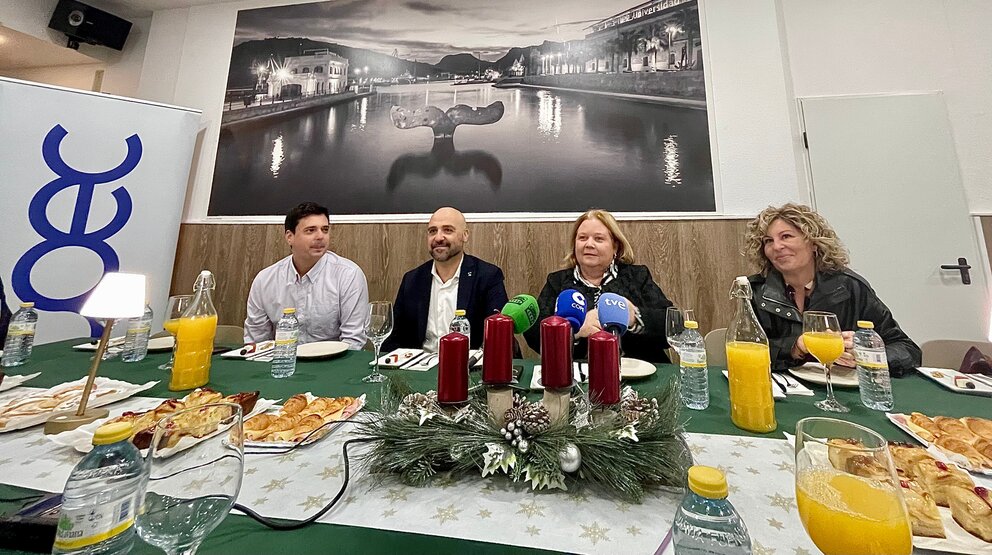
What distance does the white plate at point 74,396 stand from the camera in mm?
612

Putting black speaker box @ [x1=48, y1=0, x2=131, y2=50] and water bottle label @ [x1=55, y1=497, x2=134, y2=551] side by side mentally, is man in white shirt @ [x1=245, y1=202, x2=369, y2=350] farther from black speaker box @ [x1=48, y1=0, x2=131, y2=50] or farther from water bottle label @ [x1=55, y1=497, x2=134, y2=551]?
black speaker box @ [x1=48, y1=0, x2=131, y2=50]

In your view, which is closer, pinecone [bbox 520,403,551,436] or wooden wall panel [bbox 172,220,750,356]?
pinecone [bbox 520,403,551,436]

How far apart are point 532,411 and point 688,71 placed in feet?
8.26

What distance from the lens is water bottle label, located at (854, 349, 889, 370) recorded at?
2.35 ft

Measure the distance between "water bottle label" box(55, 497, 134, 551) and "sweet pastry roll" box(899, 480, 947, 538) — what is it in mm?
807

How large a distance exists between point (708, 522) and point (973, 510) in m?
0.32

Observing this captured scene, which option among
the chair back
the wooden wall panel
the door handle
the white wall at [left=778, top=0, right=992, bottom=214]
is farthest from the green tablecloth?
the white wall at [left=778, top=0, right=992, bottom=214]

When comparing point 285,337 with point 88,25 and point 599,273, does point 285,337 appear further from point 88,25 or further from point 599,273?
point 88,25

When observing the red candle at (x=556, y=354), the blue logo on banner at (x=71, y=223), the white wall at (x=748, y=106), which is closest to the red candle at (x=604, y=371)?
the red candle at (x=556, y=354)

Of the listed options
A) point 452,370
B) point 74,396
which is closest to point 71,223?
point 74,396

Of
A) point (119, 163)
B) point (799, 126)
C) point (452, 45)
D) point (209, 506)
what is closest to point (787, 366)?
point (209, 506)

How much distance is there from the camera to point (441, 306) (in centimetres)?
175

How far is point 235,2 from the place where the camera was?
8.97ft

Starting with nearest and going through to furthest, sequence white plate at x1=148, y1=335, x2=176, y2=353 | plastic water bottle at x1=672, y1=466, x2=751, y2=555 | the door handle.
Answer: plastic water bottle at x1=672, y1=466, x2=751, y2=555 < white plate at x1=148, y1=335, x2=176, y2=353 < the door handle
